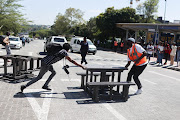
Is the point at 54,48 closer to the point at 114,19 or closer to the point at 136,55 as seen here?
the point at 136,55

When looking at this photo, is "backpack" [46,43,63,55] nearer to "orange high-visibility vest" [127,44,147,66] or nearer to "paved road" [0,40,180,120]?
"paved road" [0,40,180,120]

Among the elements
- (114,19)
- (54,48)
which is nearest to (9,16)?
(114,19)

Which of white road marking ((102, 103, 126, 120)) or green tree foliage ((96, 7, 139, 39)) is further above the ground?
green tree foliage ((96, 7, 139, 39))

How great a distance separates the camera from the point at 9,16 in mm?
39531

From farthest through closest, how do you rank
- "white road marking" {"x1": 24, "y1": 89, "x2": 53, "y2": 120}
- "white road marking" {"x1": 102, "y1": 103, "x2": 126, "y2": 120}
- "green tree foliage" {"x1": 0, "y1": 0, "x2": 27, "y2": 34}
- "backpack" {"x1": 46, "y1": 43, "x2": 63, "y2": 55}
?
"green tree foliage" {"x1": 0, "y1": 0, "x2": 27, "y2": 34}
"backpack" {"x1": 46, "y1": 43, "x2": 63, "y2": 55}
"white road marking" {"x1": 102, "y1": 103, "x2": 126, "y2": 120}
"white road marking" {"x1": 24, "y1": 89, "x2": 53, "y2": 120}

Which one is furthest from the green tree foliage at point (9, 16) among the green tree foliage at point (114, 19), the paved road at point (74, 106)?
the paved road at point (74, 106)

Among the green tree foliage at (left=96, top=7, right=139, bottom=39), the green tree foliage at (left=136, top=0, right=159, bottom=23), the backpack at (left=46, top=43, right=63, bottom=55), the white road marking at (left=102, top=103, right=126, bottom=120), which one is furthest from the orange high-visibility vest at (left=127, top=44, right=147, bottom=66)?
the green tree foliage at (left=136, top=0, right=159, bottom=23)

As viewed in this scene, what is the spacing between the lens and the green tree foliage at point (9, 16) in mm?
39250

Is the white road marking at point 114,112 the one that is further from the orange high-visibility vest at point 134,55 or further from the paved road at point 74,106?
the orange high-visibility vest at point 134,55

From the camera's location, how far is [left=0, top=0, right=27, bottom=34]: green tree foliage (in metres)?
39.2

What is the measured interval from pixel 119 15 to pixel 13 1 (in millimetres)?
20492

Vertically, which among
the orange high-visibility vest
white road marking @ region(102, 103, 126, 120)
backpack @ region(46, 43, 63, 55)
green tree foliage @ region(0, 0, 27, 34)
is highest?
A: green tree foliage @ region(0, 0, 27, 34)

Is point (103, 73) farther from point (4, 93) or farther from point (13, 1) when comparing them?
point (13, 1)

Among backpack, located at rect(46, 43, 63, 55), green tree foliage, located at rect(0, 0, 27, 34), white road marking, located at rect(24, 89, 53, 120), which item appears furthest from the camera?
green tree foliage, located at rect(0, 0, 27, 34)
